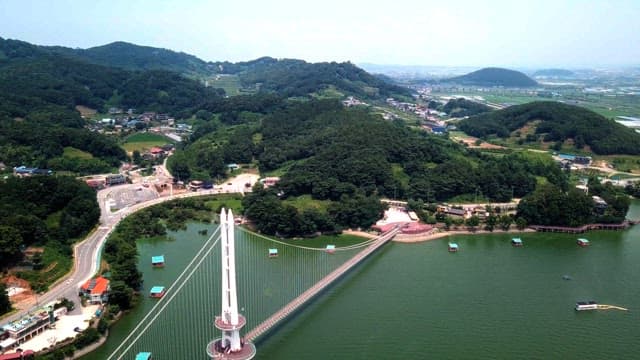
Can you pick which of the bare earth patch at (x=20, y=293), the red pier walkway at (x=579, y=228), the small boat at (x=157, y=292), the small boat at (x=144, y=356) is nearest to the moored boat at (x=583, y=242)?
the red pier walkway at (x=579, y=228)

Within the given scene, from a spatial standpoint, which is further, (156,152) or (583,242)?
(156,152)

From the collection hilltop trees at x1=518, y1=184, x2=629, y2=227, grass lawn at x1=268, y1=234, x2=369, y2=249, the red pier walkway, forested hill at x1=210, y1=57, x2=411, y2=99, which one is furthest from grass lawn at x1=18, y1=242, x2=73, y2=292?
forested hill at x1=210, y1=57, x2=411, y2=99

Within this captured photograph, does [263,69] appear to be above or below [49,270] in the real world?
above

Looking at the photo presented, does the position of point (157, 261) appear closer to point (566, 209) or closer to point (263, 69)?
point (566, 209)

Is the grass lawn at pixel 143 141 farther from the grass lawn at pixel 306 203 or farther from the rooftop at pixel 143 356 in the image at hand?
the rooftop at pixel 143 356

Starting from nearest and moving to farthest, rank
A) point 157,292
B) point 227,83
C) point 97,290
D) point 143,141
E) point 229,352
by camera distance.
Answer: point 229,352 < point 97,290 < point 157,292 < point 143,141 < point 227,83

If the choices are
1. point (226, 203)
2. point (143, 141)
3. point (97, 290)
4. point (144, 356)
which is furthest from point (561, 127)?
point (144, 356)
